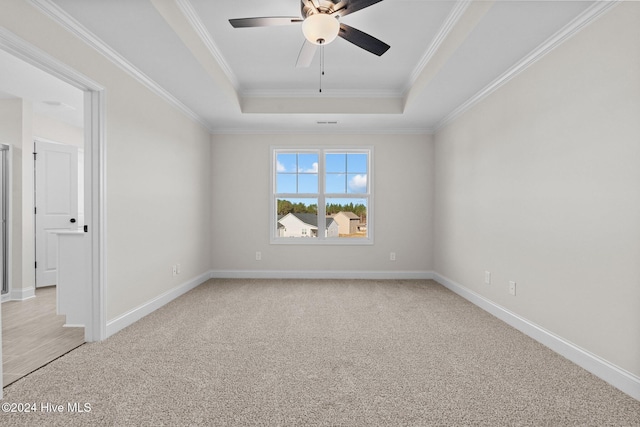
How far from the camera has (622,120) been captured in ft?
6.48

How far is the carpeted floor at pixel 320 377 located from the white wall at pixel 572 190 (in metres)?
0.38

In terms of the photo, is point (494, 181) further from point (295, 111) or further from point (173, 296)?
point (173, 296)

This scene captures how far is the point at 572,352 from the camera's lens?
7.68 feet

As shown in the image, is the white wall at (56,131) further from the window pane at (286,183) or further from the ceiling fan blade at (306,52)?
the ceiling fan blade at (306,52)

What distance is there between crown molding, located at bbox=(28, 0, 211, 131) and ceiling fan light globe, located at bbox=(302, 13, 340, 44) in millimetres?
1643

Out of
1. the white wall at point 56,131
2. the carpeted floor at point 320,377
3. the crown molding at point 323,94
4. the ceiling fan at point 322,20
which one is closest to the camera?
the carpeted floor at point 320,377

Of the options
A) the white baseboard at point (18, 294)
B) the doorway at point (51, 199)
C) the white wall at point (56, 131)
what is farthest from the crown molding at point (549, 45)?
the white baseboard at point (18, 294)

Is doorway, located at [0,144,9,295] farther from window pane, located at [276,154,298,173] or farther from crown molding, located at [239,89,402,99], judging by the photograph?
window pane, located at [276,154,298,173]

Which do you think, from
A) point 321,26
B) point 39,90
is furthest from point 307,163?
point 39,90

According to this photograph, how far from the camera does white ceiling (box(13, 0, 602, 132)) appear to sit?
7.52ft

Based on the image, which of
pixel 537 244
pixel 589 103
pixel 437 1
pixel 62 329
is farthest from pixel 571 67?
pixel 62 329

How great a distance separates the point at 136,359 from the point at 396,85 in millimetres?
4001

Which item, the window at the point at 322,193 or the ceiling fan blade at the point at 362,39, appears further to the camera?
the window at the point at 322,193

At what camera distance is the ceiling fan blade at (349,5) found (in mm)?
2014
